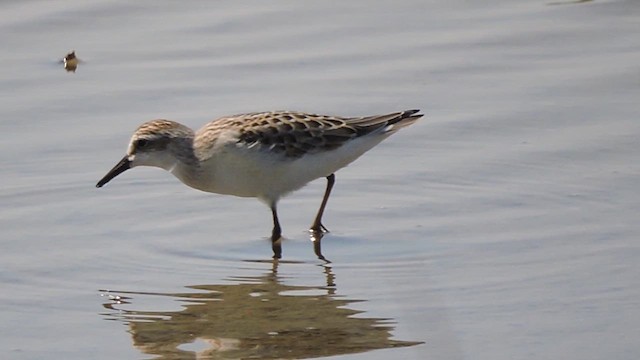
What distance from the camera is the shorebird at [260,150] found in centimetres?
868

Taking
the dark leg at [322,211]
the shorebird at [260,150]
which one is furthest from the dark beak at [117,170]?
the dark leg at [322,211]

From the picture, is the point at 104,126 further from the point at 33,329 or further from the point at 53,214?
→ the point at 33,329

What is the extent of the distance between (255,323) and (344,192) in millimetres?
2459

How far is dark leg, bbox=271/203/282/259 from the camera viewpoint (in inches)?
325

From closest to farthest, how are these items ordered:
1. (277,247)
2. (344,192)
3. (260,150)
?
(277,247) → (260,150) → (344,192)

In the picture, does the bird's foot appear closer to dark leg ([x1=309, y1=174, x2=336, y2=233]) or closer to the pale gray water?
the pale gray water

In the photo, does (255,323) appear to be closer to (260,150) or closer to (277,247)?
(277,247)

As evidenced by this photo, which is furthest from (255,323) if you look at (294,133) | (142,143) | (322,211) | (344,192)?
(344,192)

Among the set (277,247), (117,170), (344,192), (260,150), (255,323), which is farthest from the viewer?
(344,192)

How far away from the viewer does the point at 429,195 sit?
897 centimetres

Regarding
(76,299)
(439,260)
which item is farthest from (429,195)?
(76,299)

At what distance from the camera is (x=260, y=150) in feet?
28.5

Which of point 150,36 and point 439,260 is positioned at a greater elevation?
point 150,36

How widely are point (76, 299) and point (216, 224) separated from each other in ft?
5.14
